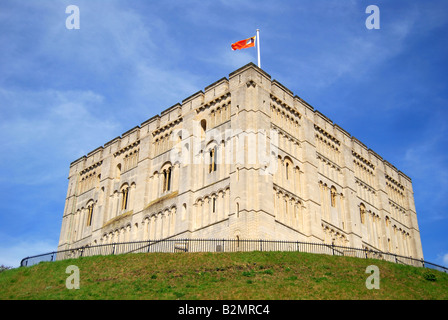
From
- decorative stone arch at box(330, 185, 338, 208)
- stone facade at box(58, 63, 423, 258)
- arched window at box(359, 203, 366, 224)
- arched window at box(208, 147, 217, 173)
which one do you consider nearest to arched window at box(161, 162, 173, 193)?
stone facade at box(58, 63, 423, 258)

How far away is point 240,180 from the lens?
41.2 m

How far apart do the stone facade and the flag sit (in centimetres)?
253

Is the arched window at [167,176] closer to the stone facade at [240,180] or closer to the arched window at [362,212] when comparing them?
the stone facade at [240,180]

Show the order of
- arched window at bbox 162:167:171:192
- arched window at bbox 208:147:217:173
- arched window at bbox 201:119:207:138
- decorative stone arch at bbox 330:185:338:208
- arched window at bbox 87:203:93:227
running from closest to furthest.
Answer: arched window at bbox 208:147:217:173
arched window at bbox 201:119:207:138
arched window at bbox 162:167:171:192
decorative stone arch at bbox 330:185:338:208
arched window at bbox 87:203:93:227

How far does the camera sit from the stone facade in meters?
42.1

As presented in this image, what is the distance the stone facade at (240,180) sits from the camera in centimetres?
4209

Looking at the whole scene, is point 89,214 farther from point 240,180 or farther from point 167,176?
point 240,180

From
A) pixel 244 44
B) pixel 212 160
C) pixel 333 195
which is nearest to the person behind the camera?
pixel 212 160

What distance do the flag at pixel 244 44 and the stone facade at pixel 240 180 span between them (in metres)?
2.53

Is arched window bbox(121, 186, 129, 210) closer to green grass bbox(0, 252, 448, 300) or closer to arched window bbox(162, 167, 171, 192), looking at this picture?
arched window bbox(162, 167, 171, 192)

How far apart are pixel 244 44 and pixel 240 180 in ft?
43.1

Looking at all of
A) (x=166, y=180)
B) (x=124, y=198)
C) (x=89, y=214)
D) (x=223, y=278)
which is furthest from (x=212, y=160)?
(x=89, y=214)
